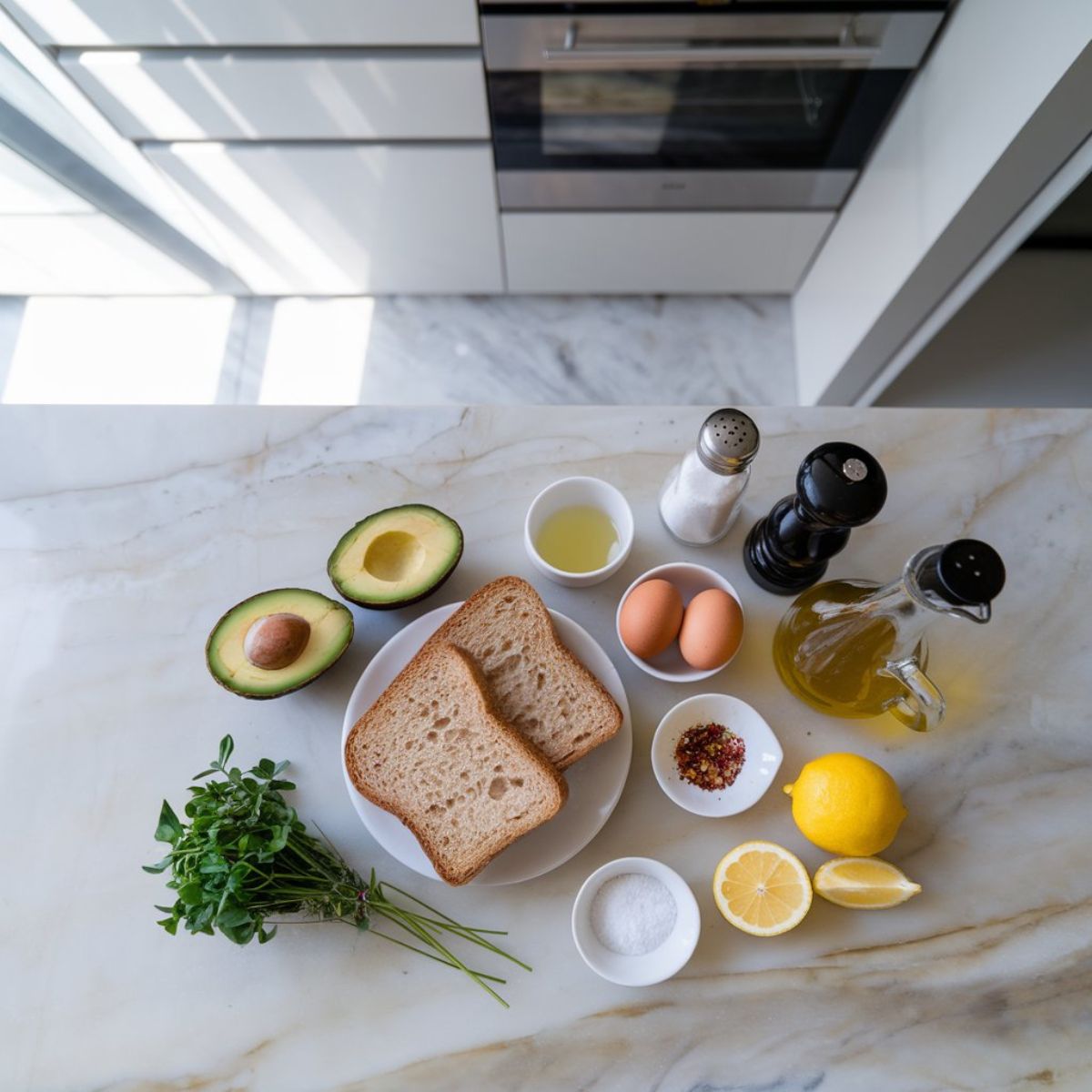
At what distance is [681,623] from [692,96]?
1008 millimetres

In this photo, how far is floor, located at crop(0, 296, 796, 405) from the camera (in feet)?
6.28

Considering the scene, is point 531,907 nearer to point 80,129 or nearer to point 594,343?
point 594,343

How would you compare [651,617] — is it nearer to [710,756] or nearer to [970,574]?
[710,756]

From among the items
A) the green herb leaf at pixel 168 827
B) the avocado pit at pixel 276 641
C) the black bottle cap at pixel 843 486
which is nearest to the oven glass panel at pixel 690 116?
the black bottle cap at pixel 843 486

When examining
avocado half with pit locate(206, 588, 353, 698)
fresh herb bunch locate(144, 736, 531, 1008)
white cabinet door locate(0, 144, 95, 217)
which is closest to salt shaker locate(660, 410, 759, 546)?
avocado half with pit locate(206, 588, 353, 698)

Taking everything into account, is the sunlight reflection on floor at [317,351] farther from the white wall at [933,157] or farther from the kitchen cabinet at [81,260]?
the white wall at [933,157]

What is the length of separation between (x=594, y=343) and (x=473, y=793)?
1.31 metres

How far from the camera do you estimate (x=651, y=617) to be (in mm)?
909

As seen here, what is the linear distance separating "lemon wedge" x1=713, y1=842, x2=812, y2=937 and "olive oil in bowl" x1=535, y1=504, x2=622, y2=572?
376mm

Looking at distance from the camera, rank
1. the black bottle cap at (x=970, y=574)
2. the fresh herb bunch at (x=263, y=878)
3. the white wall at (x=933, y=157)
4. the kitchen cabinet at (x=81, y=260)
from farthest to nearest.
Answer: the kitchen cabinet at (x=81, y=260) < the white wall at (x=933, y=157) < the fresh herb bunch at (x=263, y=878) < the black bottle cap at (x=970, y=574)

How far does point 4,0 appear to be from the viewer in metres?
1.22

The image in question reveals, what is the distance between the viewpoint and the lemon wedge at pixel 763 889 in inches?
34.2

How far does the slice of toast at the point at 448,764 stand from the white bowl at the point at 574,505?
0.16 m

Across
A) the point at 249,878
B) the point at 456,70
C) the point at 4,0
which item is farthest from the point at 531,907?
the point at 4,0
